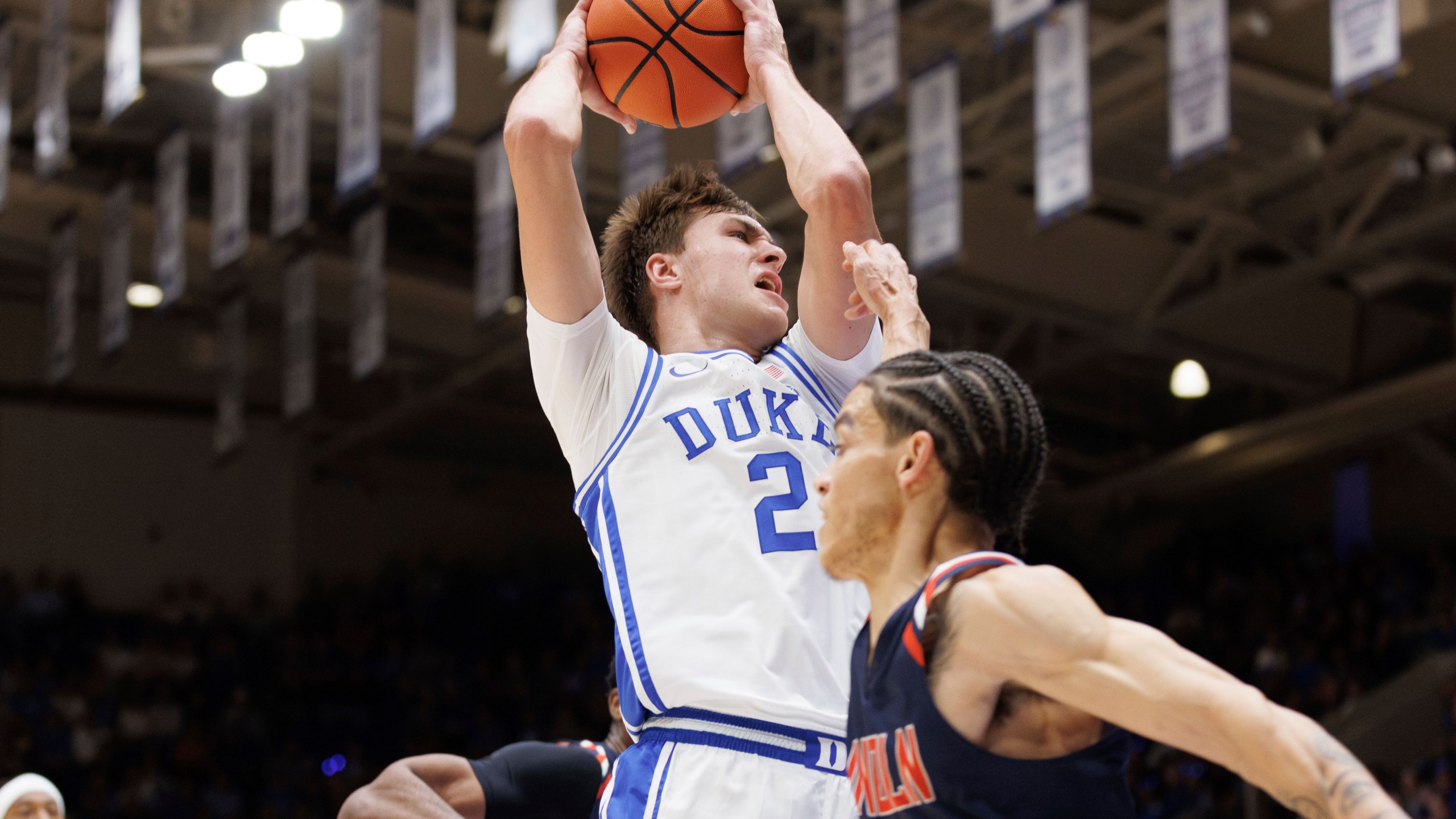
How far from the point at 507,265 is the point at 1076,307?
6.73 meters

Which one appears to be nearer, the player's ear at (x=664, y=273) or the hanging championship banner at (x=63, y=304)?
the player's ear at (x=664, y=273)

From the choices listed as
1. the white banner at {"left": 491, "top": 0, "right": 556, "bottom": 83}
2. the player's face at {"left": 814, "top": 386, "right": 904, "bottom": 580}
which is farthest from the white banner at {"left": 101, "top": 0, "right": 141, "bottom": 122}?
the player's face at {"left": 814, "top": 386, "right": 904, "bottom": 580}

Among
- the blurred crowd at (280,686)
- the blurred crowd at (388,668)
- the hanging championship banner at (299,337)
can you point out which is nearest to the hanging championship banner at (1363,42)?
the blurred crowd at (388,668)

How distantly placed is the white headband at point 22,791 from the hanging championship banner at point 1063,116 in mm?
6544

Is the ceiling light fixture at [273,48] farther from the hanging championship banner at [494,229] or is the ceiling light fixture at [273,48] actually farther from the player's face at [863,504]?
the player's face at [863,504]

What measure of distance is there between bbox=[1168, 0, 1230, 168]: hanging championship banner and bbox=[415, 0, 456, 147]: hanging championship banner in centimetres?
471

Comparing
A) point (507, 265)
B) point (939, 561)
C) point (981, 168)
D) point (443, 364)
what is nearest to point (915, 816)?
point (939, 561)

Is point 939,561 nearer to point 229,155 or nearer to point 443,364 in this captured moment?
point 229,155

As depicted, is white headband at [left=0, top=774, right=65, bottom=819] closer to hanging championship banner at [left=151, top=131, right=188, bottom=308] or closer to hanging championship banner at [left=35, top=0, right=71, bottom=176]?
hanging championship banner at [left=35, top=0, right=71, bottom=176]

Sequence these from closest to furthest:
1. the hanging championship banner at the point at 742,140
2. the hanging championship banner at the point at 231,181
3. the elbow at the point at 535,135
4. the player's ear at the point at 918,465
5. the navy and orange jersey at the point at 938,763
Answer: the navy and orange jersey at the point at 938,763 → the player's ear at the point at 918,465 → the elbow at the point at 535,135 → the hanging championship banner at the point at 742,140 → the hanging championship banner at the point at 231,181

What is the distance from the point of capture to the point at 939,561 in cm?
241

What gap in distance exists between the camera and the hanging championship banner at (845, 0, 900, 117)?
33.8ft

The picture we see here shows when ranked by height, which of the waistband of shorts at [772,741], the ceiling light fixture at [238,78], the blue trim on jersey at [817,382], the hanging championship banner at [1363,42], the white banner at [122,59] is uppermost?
the ceiling light fixture at [238,78]

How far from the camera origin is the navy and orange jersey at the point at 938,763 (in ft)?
7.14
